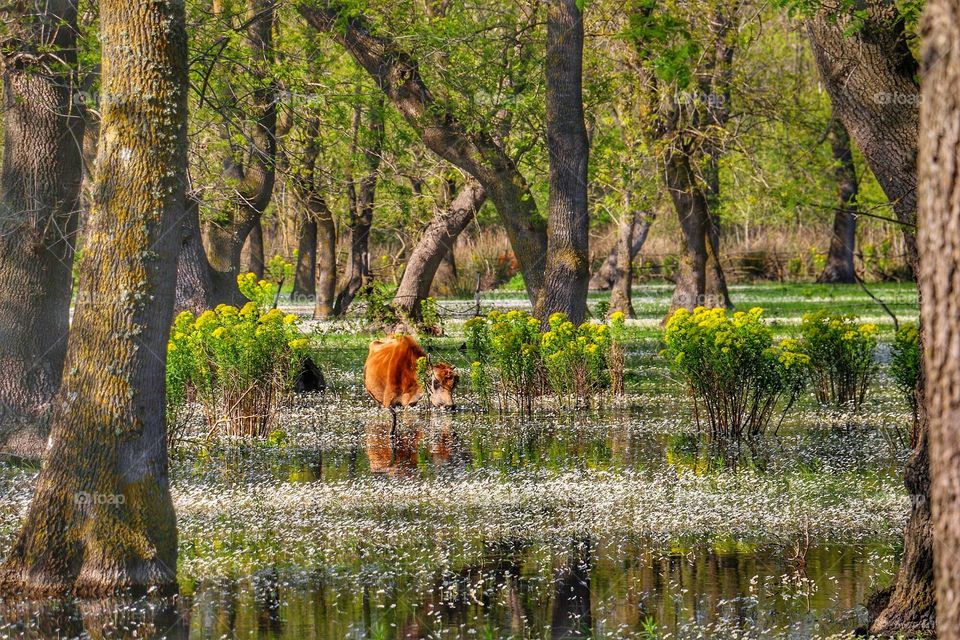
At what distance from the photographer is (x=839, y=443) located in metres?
13.0

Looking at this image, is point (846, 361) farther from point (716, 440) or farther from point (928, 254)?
point (928, 254)

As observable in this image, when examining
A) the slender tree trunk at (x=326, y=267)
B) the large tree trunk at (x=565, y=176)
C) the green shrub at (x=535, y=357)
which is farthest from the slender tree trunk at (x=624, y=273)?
the green shrub at (x=535, y=357)

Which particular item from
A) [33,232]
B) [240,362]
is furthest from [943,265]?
[240,362]

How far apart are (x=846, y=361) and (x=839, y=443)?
3.05m

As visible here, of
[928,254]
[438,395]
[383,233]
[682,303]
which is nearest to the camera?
[928,254]

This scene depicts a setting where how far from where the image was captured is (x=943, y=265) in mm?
3373

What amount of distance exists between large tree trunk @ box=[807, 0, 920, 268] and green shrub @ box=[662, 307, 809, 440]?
3.48 m

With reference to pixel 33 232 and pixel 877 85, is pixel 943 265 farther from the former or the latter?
pixel 33 232

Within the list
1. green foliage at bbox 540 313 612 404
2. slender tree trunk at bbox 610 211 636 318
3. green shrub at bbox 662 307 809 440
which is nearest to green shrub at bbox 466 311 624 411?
green foliage at bbox 540 313 612 404

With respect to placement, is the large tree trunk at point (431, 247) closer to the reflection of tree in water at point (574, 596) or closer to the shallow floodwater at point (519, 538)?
the shallow floodwater at point (519, 538)

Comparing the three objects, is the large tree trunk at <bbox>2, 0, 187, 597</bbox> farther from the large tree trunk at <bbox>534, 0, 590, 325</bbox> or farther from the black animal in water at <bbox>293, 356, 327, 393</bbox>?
the black animal in water at <bbox>293, 356, 327, 393</bbox>

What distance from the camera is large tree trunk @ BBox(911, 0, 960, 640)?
330 cm

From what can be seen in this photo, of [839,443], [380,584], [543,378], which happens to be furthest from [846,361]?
[380,584]

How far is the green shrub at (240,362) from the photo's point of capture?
44.8ft
